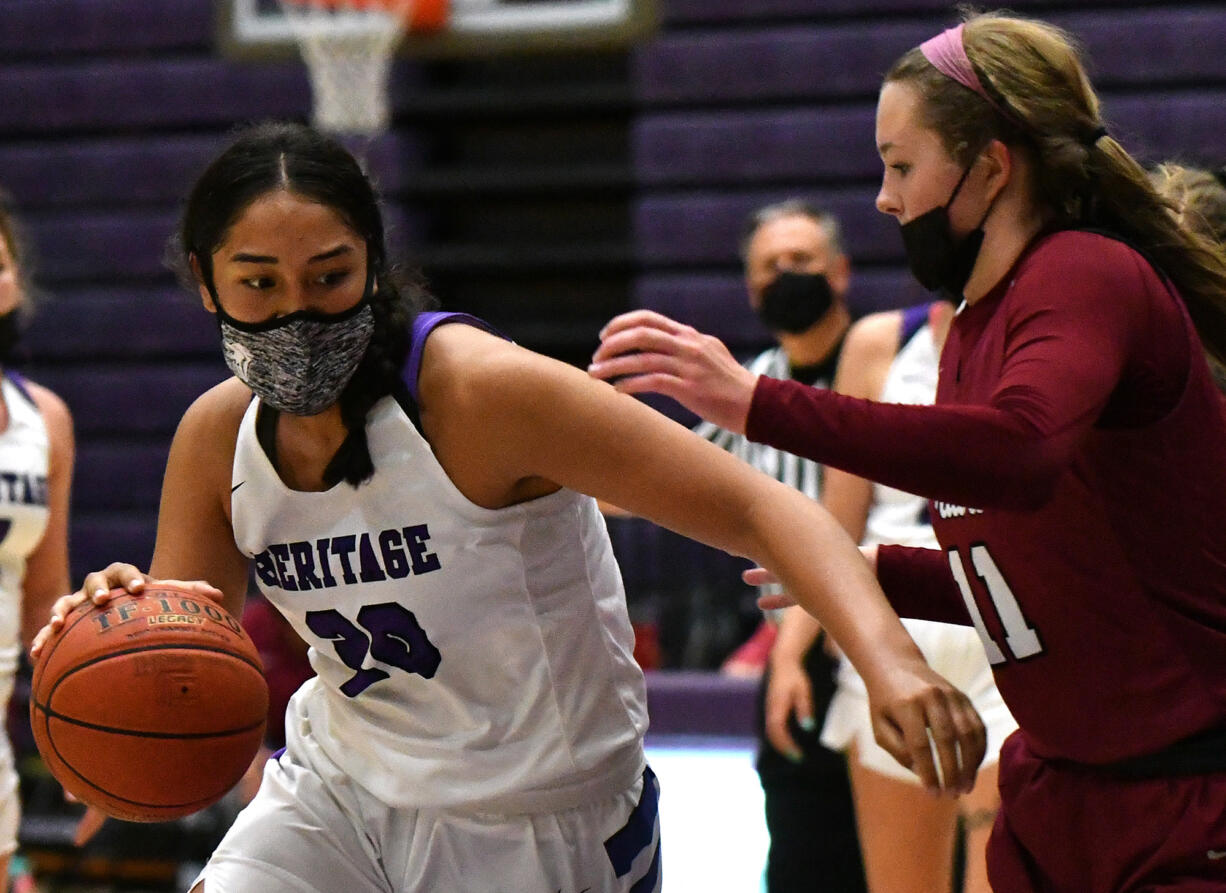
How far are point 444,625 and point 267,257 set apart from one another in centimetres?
57

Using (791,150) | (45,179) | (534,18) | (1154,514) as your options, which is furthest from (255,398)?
(45,179)

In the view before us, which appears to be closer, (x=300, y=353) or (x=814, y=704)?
(x=300, y=353)

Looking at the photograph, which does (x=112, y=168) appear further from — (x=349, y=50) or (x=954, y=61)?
(x=954, y=61)

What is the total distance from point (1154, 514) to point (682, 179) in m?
6.52

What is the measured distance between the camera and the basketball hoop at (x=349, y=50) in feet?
26.0

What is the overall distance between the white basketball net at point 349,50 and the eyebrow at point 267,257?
5868 millimetres

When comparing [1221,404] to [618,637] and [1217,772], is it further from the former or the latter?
[618,637]

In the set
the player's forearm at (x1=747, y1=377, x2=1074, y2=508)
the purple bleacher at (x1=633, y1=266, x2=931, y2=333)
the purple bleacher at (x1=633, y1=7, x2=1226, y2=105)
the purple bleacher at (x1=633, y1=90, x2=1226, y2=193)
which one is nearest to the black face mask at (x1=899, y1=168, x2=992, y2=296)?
the player's forearm at (x1=747, y1=377, x2=1074, y2=508)

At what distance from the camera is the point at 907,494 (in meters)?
3.45

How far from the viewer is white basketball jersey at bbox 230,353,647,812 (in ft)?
7.32

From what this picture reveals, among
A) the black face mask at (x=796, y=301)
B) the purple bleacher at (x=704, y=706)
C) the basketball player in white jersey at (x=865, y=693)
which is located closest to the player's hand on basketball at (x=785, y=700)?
the basketball player in white jersey at (x=865, y=693)

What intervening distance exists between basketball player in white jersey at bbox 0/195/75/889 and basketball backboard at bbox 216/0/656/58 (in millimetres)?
4907

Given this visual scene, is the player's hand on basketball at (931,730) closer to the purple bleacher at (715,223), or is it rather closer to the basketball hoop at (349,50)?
the purple bleacher at (715,223)

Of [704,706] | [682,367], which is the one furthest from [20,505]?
[704,706]
